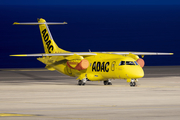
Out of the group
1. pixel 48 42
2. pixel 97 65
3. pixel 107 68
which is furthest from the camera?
pixel 48 42

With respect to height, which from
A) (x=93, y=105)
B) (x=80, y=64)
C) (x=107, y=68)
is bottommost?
(x=93, y=105)

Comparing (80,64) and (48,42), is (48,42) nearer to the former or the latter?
(48,42)

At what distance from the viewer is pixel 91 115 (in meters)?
19.6

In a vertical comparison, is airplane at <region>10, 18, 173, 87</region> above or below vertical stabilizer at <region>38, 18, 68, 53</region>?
below

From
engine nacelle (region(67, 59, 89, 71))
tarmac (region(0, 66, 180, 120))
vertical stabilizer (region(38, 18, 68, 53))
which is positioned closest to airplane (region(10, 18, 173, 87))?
engine nacelle (region(67, 59, 89, 71))

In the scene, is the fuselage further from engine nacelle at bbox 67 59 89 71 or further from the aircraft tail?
the aircraft tail

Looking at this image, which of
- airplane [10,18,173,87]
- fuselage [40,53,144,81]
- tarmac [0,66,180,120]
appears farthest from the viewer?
airplane [10,18,173,87]

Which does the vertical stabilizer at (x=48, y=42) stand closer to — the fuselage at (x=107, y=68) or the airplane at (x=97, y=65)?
the airplane at (x=97, y=65)

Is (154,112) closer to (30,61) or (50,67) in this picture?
(50,67)

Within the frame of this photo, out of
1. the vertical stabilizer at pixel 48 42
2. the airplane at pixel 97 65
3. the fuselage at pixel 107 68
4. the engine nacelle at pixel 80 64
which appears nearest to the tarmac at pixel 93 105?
the fuselage at pixel 107 68

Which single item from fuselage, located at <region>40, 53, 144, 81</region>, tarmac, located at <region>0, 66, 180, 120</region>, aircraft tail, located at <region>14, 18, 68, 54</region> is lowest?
tarmac, located at <region>0, 66, 180, 120</region>

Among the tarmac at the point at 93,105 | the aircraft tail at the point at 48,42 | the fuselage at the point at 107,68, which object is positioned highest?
the aircraft tail at the point at 48,42

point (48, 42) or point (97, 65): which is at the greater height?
point (48, 42)

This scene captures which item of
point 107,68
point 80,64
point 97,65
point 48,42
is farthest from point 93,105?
point 48,42
